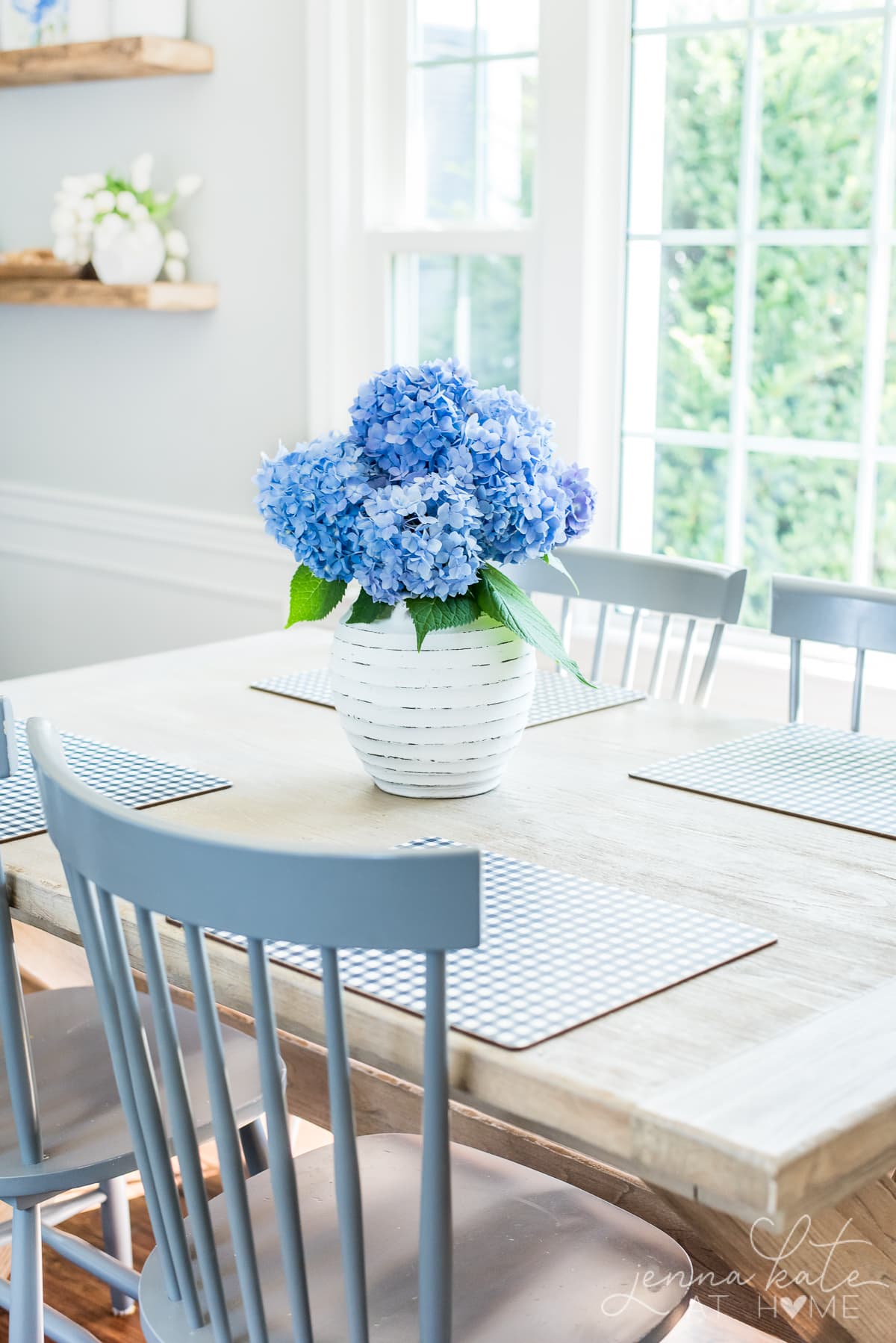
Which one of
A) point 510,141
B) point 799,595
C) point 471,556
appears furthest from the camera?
point 510,141

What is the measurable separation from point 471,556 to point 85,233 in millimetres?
2316

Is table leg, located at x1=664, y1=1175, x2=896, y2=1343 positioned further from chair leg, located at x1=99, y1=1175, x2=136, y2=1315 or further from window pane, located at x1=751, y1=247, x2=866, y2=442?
window pane, located at x1=751, y1=247, x2=866, y2=442

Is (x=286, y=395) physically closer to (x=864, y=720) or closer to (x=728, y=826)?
(x=864, y=720)

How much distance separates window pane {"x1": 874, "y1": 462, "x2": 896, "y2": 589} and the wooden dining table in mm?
896

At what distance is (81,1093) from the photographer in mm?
1613

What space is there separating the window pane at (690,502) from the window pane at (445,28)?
92 cm

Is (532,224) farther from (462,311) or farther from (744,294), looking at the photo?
(744,294)

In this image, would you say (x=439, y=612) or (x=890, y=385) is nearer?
(x=439, y=612)

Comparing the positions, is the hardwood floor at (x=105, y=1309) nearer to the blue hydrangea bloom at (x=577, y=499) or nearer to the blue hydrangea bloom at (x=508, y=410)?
the blue hydrangea bloom at (x=577, y=499)

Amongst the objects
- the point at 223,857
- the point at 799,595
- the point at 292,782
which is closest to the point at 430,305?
the point at 799,595

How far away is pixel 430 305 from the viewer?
3.25 m

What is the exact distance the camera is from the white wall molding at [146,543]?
344 centimetres

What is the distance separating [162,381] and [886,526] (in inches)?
69.7

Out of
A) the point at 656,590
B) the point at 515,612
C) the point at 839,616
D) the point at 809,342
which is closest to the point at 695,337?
the point at 809,342
